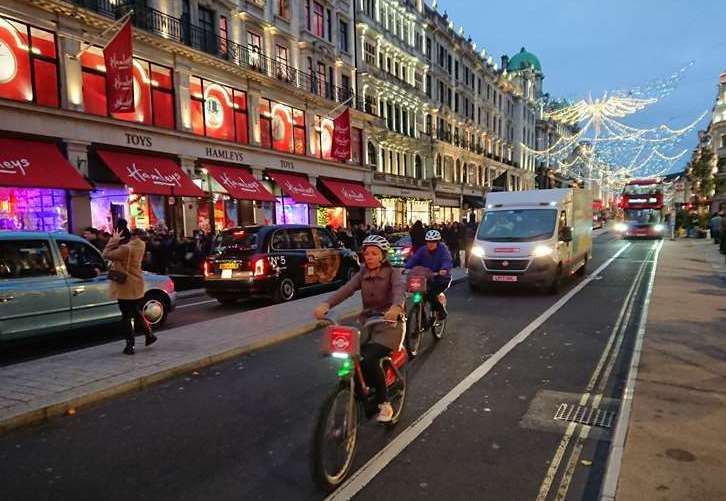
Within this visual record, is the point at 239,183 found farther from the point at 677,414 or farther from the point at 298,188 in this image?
the point at 677,414

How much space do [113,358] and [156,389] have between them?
1.24 m

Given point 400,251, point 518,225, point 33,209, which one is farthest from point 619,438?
point 33,209

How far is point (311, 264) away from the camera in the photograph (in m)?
12.1

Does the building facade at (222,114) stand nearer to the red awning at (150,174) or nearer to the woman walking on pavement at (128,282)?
the red awning at (150,174)

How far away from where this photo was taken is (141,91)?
19.8 metres

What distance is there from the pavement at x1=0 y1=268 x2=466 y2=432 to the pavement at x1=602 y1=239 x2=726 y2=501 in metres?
4.04

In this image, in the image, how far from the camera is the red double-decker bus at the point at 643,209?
121 ft

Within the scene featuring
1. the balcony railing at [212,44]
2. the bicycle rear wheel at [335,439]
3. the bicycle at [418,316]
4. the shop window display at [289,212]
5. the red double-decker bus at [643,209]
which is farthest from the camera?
the red double-decker bus at [643,209]

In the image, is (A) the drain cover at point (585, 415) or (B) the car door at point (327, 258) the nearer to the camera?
(A) the drain cover at point (585, 415)

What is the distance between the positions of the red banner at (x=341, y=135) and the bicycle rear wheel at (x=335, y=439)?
2542 cm

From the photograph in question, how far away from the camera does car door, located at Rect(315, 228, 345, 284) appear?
12.4 metres

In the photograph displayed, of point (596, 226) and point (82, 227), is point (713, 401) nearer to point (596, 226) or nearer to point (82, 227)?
point (82, 227)

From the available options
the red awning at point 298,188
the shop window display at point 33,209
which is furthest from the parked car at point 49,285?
the red awning at point 298,188

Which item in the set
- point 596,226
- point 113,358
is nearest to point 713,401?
point 113,358
